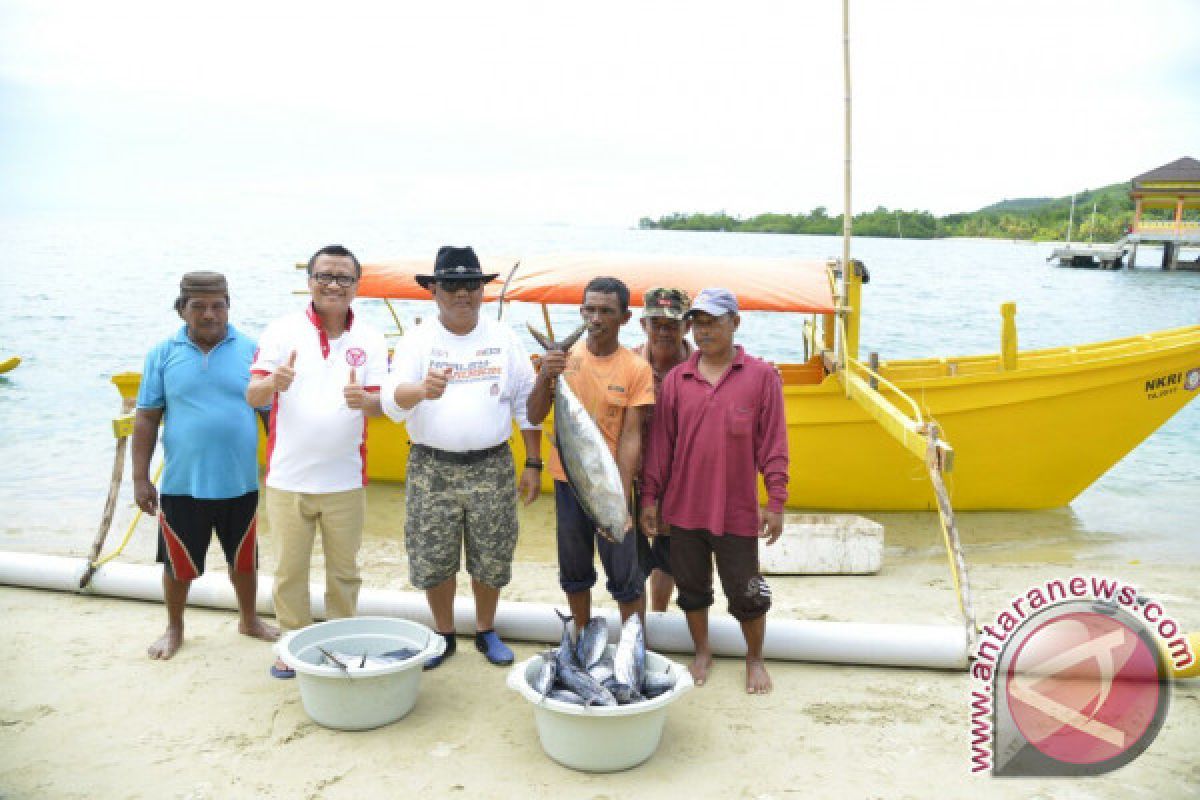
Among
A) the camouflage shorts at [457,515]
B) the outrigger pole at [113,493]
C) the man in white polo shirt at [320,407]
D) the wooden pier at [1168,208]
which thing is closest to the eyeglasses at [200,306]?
the man in white polo shirt at [320,407]

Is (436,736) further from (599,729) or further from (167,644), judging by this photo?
(167,644)

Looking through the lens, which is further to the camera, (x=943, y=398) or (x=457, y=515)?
(x=943, y=398)

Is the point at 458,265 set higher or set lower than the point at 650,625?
higher

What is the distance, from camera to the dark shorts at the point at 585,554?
3.89 m

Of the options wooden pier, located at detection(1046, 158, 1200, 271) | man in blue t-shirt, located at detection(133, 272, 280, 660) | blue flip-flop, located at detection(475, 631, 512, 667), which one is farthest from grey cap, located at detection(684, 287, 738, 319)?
wooden pier, located at detection(1046, 158, 1200, 271)

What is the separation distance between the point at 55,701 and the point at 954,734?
374 centimetres

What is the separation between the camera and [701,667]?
4.12m

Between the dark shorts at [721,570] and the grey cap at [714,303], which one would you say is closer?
the grey cap at [714,303]

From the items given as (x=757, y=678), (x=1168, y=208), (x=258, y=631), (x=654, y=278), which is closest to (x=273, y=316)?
(x=654, y=278)

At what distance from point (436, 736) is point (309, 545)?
3.45 feet

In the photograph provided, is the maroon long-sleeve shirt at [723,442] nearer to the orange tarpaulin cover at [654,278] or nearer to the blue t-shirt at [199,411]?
the blue t-shirt at [199,411]

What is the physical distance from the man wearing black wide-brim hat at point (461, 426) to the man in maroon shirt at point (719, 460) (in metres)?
0.60

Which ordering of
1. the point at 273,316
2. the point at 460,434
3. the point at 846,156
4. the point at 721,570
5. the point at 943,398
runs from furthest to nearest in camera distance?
1. the point at 273,316
2. the point at 943,398
3. the point at 846,156
4. the point at 721,570
5. the point at 460,434

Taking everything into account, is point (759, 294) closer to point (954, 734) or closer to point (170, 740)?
point (954, 734)
